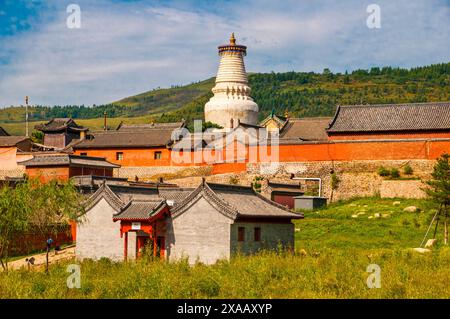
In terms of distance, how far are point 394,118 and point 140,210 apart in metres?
21.7

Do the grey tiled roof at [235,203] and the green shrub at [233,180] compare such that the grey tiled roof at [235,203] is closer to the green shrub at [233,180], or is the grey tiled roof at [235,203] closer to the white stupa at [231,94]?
the green shrub at [233,180]

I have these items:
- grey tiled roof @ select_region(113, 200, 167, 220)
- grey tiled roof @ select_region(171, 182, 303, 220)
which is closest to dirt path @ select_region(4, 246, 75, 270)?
grey tiled roof @ select_region(113, 200, 167, 220)

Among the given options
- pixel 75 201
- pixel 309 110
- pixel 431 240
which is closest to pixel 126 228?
pixel 75 201

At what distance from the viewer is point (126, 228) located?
96.2ft

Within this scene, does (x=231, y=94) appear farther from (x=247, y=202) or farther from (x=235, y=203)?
(x=235, y=203)

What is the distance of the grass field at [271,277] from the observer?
20.2 m

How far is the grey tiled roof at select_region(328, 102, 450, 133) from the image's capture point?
45469 millimetres

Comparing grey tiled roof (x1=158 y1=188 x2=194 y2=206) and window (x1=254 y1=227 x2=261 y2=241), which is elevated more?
grey tiled roof (x1=158 y1=188 x2=194 y2=206)

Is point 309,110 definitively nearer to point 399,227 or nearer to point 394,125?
point 394,125

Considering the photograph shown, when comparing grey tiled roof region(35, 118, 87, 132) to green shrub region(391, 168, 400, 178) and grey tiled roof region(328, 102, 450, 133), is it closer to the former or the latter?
grey tiled roof region(328, 102, 450, 133)

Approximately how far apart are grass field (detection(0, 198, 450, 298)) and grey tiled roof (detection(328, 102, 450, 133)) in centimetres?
1552

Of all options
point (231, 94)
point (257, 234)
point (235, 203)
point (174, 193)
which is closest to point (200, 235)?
point (235, 203)

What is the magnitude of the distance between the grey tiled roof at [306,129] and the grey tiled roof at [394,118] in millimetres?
5288
